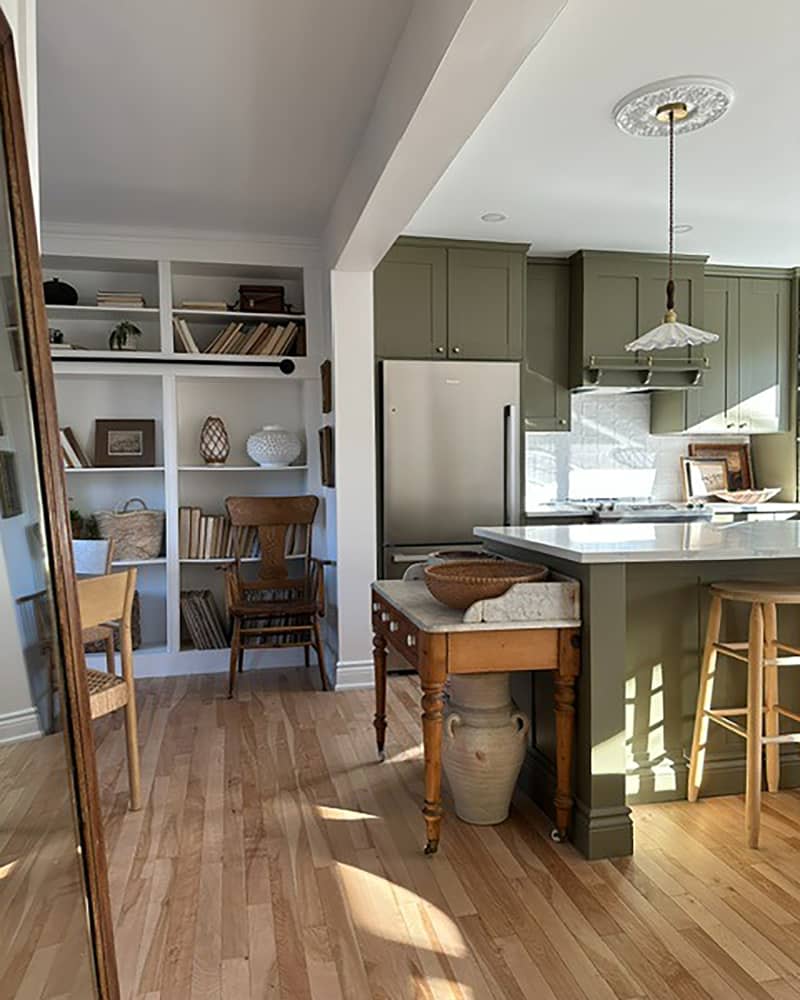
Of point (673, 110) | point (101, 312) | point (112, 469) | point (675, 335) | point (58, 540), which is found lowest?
point (58, 540)

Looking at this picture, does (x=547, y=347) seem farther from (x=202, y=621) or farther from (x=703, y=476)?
(x=202, y=621)

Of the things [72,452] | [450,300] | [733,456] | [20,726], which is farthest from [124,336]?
[733,456]

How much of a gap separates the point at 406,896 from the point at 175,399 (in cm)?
311

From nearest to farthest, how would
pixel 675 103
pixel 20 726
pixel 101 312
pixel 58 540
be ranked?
pixel 20 726 < pixel 58 540 < pixel 675 103 < pixel 101 312

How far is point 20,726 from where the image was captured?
129 cm

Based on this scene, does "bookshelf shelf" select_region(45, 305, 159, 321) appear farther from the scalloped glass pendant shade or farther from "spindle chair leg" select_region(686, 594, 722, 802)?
"spindle chair leg" select_region(686, 594, 722, 802)

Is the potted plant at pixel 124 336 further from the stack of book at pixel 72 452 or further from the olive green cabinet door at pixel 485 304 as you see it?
the olive green cabinet door at pixel 485 304

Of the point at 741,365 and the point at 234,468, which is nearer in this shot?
the point at 234,468

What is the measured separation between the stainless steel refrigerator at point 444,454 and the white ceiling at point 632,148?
0.85 metres

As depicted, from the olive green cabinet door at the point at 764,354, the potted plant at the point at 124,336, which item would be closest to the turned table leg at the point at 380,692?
the potted plant at the point at 124,336

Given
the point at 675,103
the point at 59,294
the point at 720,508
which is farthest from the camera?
the point at 720,508

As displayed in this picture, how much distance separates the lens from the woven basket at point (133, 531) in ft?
13.9

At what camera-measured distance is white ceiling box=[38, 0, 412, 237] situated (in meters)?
2.21

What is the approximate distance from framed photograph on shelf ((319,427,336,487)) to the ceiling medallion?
208cm
